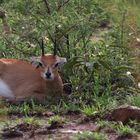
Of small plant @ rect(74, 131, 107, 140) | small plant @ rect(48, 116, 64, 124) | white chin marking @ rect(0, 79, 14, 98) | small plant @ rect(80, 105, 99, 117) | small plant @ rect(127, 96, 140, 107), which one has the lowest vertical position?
small plant @ rect(74, 131, 107, 140)

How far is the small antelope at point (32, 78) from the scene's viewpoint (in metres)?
8.23

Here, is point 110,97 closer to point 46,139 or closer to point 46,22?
point 46,22

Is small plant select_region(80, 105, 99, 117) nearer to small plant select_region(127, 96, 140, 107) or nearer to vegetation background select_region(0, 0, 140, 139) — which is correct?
vegetation background select_region(0, 0, 140, 139)

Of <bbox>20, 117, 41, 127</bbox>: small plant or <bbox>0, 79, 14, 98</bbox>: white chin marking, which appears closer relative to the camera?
<bbox>20, 117, 41, 127</bbox>: small plant

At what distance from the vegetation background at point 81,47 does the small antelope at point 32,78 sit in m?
0.20

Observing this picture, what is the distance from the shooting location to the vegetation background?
319 inches

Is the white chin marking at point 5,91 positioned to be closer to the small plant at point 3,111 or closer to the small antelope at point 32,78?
the small antelope at point 32,78

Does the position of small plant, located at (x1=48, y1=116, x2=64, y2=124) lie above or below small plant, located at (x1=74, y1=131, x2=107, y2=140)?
above

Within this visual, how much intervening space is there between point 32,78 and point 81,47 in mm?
821

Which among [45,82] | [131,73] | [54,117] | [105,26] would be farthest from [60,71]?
[105,26]

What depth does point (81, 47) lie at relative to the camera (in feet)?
29.3

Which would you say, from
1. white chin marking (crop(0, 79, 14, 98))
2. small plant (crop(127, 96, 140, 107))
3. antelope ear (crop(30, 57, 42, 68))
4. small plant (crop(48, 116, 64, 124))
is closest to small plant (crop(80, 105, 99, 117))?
small plant (crop(48, 116, 64, 124))

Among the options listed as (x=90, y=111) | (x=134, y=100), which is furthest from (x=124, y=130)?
(x=134, y=100)

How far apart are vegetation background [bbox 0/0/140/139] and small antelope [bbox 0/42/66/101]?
20 cm
